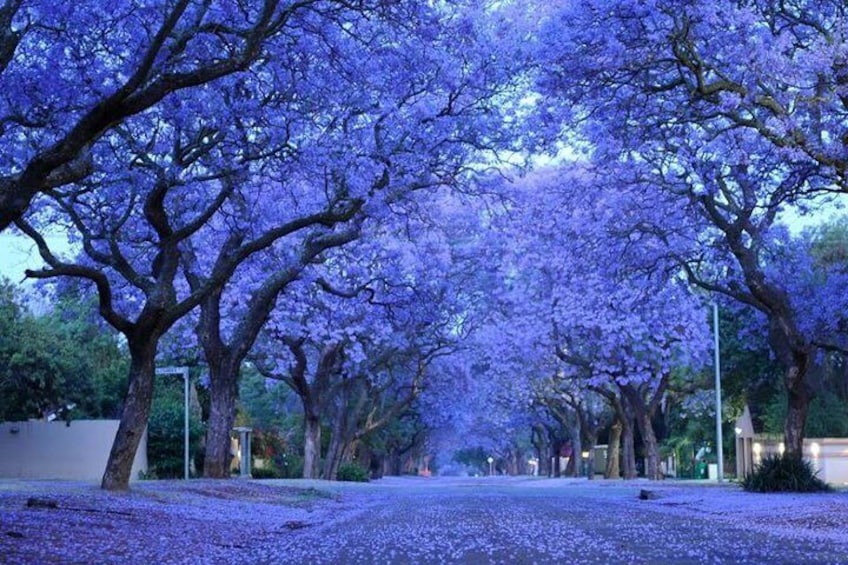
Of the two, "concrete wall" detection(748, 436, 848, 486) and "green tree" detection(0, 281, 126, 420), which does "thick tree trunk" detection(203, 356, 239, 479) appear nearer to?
"green tree" detection(0, 281, 126, 420)

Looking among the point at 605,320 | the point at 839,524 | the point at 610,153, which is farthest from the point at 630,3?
the point at 605,320

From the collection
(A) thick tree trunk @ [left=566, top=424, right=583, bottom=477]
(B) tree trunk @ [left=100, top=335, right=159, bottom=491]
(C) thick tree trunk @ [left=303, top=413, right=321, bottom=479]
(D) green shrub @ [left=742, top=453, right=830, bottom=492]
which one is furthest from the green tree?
(A) thick tree trunk @ [left=566, top=424, right=583, bottom=477]

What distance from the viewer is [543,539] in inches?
515

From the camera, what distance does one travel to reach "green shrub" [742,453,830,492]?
24.7m

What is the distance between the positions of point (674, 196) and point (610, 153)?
16.1 ft

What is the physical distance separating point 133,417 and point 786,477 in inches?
571

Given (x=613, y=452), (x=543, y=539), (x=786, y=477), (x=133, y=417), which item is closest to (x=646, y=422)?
(x=613, y=452)

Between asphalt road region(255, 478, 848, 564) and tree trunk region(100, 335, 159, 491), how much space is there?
390cm

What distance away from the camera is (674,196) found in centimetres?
2361

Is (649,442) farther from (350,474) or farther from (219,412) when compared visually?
(219,412)

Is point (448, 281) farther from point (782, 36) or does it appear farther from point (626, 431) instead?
point (782, 36)

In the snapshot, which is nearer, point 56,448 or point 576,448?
point 56,448

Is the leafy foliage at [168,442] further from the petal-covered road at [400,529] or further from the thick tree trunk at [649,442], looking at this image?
the thick tree trunk at [649,442]

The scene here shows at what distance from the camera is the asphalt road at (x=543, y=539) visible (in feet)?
36.4
